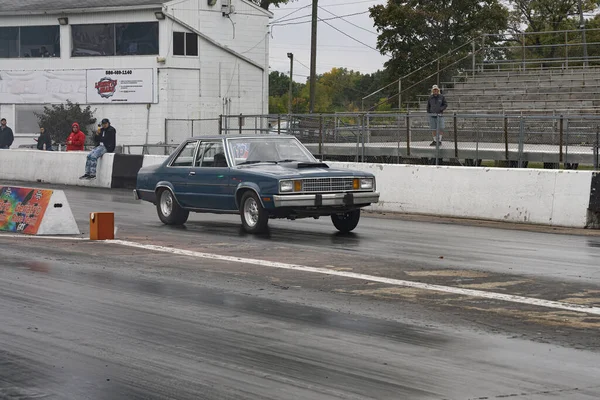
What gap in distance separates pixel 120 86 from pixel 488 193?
29.9 meters

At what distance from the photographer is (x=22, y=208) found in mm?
16078

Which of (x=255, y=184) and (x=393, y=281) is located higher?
(x=255, y=184)

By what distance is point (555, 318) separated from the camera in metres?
8.52

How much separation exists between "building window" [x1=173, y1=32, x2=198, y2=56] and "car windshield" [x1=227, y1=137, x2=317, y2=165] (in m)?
29.6

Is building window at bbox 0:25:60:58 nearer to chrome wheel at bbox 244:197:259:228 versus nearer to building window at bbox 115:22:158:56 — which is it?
building window at bbox 115:22:158:56

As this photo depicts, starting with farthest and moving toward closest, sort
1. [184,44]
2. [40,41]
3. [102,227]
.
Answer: [40,41] → [184,44] → [102,227]

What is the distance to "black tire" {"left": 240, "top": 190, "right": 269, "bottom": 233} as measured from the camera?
15328 millimetres

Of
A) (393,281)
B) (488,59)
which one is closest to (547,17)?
(488,59)

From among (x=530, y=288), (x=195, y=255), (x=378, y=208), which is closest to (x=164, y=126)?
(x=378, y=208)

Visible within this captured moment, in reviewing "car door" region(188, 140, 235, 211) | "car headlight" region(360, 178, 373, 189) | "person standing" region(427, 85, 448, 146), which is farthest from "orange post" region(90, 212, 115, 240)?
"person standing" region(427, 85, 448, 146)

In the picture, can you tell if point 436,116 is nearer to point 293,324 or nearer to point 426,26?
point 293,324

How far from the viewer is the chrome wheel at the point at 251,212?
15531 millimetres

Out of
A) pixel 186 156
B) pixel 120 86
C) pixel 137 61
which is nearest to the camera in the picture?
pixel 186 156

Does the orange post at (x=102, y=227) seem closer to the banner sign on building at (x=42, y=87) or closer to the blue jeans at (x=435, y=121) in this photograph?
the blue jeans at (x=435, y=121)
